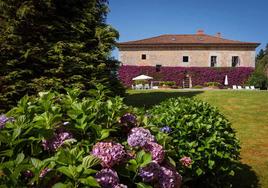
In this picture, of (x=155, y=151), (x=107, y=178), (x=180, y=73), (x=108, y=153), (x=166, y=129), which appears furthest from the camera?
(x=180, y=73)

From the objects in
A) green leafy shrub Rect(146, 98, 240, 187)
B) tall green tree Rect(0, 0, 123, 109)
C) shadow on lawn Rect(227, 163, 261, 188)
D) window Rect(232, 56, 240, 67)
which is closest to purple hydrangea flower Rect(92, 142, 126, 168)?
green leafy shrub Rect(146, 98, 240, 187)

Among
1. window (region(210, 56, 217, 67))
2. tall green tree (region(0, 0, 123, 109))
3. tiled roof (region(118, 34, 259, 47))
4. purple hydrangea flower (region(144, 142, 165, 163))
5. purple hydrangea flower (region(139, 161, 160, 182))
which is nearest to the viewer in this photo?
purple hydrangea flower (region(139, 161, 160, 182))

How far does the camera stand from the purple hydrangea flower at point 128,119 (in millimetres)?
3775

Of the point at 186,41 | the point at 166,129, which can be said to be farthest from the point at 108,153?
the point at 186,41

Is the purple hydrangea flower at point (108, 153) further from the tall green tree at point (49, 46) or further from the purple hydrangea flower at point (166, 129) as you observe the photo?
the tall green tree at point (49, 46)

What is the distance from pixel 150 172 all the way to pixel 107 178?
18.5 inches

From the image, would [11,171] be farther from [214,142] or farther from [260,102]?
[260,102]

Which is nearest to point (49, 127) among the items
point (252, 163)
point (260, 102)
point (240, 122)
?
point (252, 163)

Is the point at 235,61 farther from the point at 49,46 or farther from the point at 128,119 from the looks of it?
the point at 128,119

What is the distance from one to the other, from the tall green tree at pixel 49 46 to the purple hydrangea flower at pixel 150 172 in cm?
975

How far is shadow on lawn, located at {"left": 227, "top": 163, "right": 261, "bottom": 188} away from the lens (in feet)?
23.1

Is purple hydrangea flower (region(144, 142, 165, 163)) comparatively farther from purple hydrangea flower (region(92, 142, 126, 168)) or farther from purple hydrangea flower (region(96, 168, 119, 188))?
purple hydrangea flower (region(96, 168, 119, 188))

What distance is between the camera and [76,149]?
9.13 ft

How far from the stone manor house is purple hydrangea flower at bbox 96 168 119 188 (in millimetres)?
45050
